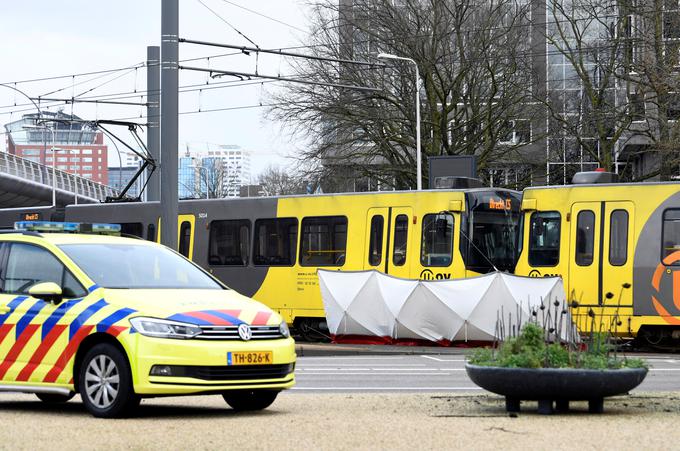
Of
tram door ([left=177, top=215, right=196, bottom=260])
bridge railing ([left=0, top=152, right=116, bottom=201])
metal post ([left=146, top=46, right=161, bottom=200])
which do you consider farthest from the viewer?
bridge railing ([left=0, top=152, right=116, bottom=201])

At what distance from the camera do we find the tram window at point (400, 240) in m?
27.2

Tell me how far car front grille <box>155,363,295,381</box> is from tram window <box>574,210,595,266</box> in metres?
14.3

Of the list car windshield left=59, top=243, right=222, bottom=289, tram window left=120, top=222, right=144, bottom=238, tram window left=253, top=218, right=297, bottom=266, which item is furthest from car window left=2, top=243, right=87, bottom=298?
tram window left=120, top=222, right=144, bottom=238

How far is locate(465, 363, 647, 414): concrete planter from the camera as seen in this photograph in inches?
440

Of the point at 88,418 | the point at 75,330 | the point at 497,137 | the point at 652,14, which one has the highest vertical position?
the point at 652,14

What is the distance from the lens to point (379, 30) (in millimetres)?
43844

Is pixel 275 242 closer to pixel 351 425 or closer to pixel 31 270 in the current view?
pixel 31 270

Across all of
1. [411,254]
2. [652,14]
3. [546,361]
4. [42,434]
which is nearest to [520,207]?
[411,254]

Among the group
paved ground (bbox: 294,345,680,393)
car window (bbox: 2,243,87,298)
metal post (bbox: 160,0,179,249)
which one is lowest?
paved ground (bbox: 294,345,680,393)

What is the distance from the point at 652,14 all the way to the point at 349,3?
12.7 m

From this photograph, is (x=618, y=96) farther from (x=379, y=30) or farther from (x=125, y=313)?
(x=125, y=313)

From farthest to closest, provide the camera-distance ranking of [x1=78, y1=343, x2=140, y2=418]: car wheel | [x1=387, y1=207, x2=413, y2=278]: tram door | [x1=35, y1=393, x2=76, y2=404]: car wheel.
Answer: [x1=387, y1=207, x2=413, y2=278]: tram door → [x1=35, y1=393, x2=76, y2=404]: car wheel → [x1=78, y1=343, x2=140, y2=418]: car wheel

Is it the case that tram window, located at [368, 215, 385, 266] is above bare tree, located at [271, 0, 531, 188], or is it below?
below

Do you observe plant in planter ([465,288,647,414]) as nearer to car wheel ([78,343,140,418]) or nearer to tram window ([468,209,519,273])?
car wheel ([78,343,140,418])
